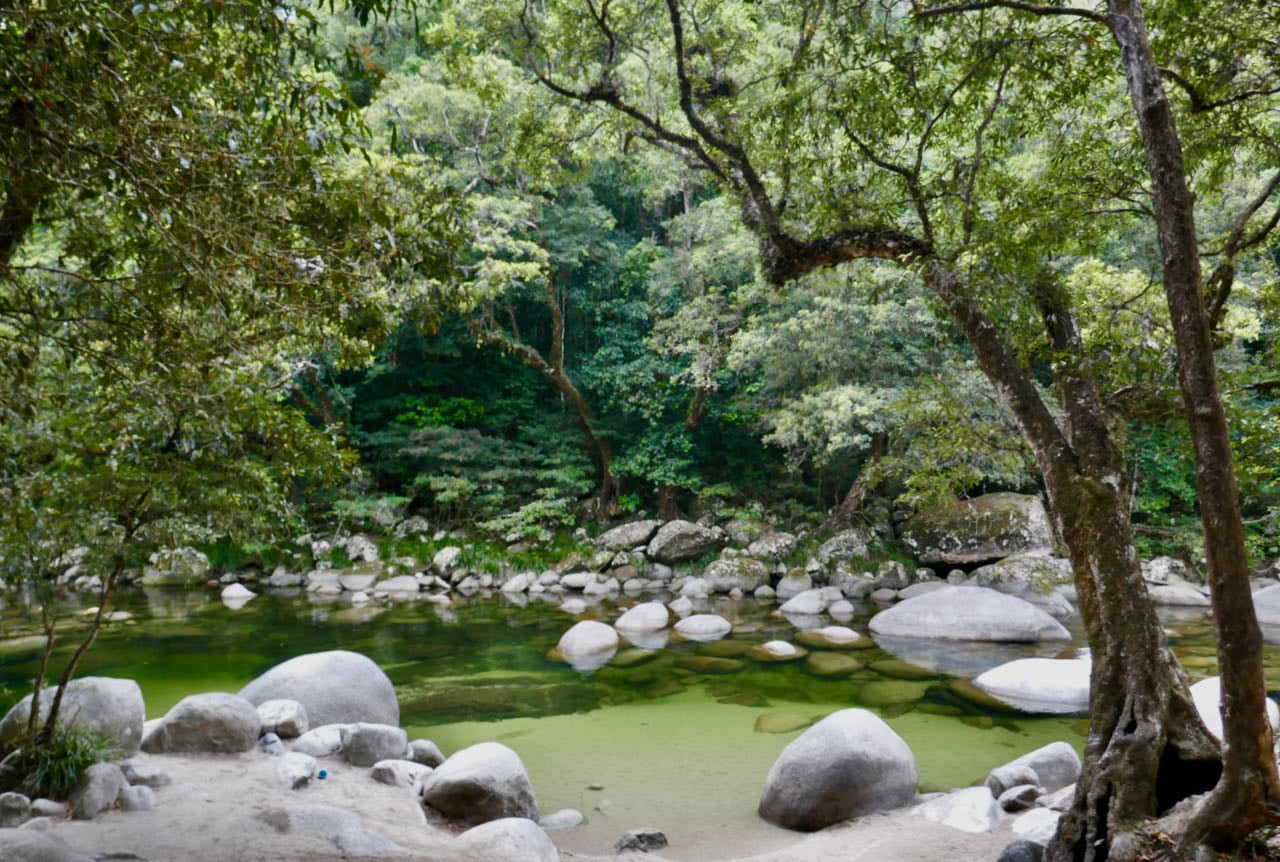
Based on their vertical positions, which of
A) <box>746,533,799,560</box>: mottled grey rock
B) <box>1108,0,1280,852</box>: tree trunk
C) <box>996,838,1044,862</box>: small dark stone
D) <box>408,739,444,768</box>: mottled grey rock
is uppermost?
<box>1108,0,1280,852</box>: tree trunk

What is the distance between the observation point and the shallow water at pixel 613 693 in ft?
19.5

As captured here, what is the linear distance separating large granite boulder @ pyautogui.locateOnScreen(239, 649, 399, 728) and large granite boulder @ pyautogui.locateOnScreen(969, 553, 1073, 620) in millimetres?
9858

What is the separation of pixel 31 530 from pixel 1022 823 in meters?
5.96

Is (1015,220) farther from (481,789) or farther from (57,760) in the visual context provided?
(57,760)

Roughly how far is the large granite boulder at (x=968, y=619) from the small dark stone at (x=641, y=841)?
7.01 meters

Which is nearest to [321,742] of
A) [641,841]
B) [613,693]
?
[641,841]

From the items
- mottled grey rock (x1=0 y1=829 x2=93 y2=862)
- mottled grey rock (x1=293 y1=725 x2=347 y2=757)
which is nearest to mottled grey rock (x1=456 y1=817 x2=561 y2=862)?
mottled grey rock (x1=0 y1=829 x2=93 y2=862)

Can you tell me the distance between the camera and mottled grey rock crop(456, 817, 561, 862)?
430 cm

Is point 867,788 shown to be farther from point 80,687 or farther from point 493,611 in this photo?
point 493,611

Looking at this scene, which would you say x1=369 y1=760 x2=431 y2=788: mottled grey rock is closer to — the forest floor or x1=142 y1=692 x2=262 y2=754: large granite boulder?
the forest floor

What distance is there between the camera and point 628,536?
1689cm

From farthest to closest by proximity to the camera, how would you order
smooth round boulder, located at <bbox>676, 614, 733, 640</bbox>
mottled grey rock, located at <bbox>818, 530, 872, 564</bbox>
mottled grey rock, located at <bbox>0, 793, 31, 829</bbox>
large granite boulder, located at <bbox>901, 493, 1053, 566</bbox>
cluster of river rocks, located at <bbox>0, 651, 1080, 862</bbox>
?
mottled grey rock, located at <bbox>818, 530, 872, 564</bbox> < large granite boulder, located at <bbox>901, 493, 1053, 566</bbox> < smooth round boulder, located at <bbox>676, 614, 733, 640</bbox> < cluster of river rocks, located at <bbox>0, 651, 1080, 862</bbox> < mottled grey rock, located at <bbox>0, 793, 31, 829</bbox>

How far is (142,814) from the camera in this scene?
446 centimetres

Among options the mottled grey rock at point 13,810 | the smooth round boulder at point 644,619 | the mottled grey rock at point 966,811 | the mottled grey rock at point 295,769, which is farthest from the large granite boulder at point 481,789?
the smooth round boulder at point 644,619
